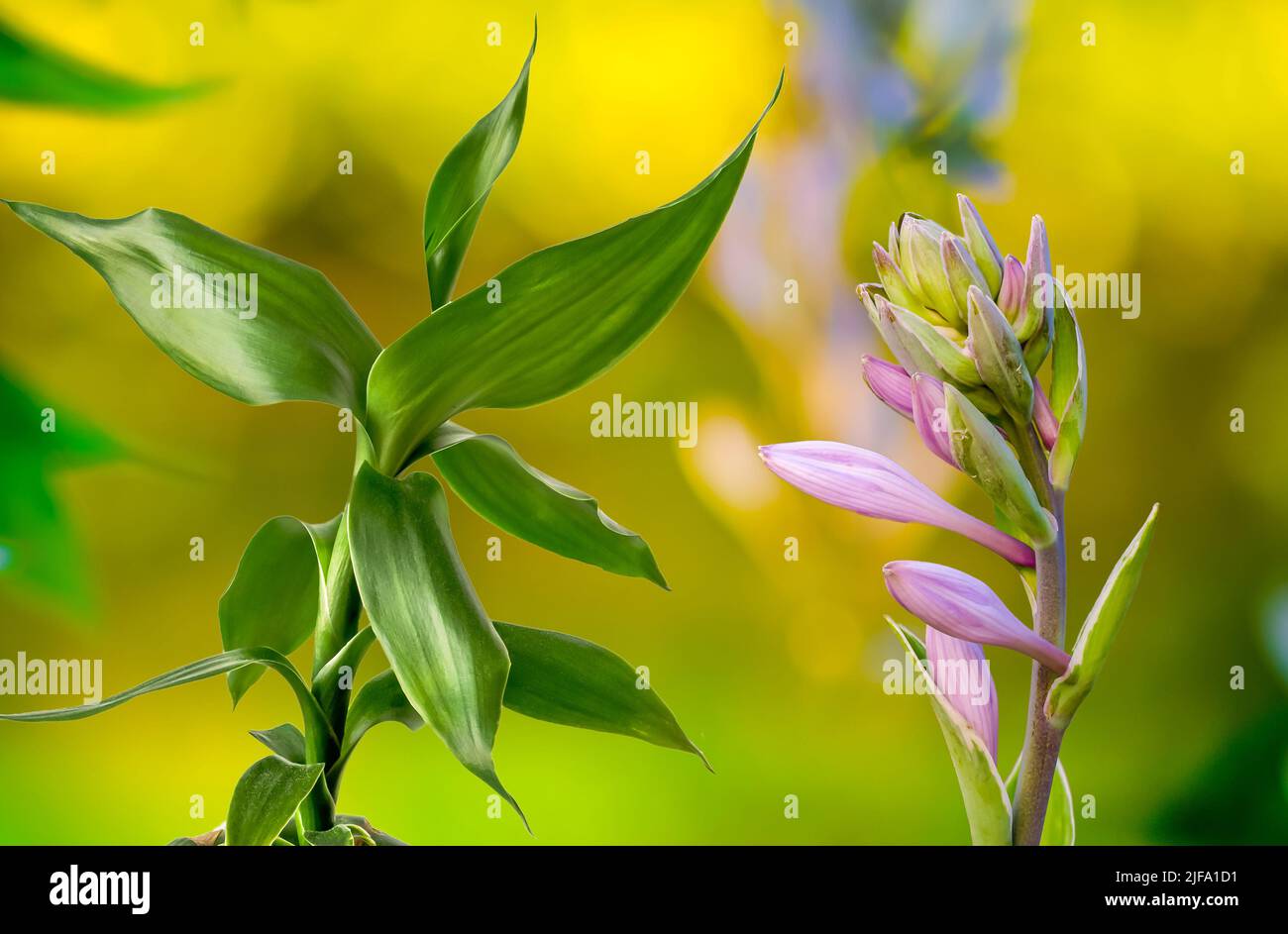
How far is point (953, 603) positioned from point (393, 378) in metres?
0.25

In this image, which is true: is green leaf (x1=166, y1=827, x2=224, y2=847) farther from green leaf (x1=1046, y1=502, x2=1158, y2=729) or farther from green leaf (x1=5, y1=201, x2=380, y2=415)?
green leaf (x1=1046, y1=502, x2=1158, y2=729)

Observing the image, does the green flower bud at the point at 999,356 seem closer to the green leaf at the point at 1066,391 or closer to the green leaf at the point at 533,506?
the green leaf at the point at 1066,391

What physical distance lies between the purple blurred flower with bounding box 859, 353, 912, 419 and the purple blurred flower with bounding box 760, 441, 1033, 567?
0.03 m

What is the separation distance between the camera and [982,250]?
446mm

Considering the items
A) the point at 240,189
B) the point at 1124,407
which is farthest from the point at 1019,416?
the point at 240,189

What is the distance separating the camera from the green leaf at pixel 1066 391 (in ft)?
1.45

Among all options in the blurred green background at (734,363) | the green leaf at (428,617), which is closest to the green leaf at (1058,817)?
the blurred green background at (734,363)

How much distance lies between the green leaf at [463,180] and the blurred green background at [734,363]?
0.68ft

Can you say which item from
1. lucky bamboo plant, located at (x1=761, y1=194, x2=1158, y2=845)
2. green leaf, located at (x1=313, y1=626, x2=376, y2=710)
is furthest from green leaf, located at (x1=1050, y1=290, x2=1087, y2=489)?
green leaf, located at (x1=313, y1=626, x2=376, y2=710)

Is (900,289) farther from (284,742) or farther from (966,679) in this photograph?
(284,742)

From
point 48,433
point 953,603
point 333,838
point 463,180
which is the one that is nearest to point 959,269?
point 953,603

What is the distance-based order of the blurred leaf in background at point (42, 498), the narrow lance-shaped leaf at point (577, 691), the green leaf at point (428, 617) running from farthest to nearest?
1. the blurred leaf in background at point (42, 498)
2. the narrow lance-shaped leaf at point (577, 691)
3. the green leaf at point (428, 617)
